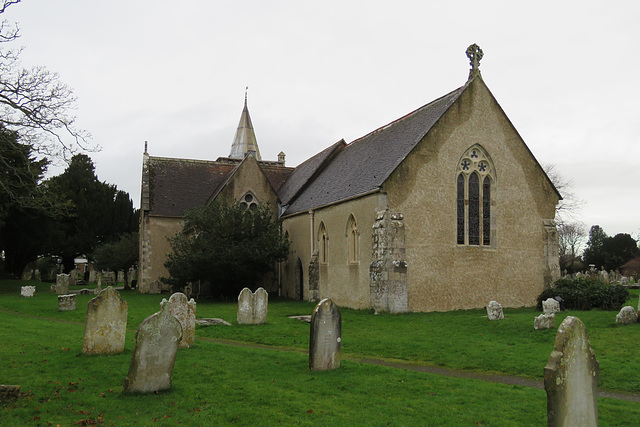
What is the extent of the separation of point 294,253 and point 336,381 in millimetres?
20666

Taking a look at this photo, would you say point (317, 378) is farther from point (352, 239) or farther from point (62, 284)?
point (62, 284)

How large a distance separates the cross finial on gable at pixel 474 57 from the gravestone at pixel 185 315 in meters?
16.8

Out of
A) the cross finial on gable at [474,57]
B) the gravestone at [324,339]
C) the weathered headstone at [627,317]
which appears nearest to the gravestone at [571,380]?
the gravestone at [324,339]

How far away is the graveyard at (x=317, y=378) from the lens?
7.43m

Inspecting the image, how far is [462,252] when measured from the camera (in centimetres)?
2241

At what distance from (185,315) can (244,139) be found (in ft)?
126

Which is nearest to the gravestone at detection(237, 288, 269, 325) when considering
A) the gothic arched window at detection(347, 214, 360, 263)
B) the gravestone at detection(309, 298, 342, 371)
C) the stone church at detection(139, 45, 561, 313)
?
the stone church at detection(139, 45, 561, 313)

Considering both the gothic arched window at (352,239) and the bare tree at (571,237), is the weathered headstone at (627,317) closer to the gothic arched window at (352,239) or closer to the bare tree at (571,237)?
the gothic arched window at (352,239)

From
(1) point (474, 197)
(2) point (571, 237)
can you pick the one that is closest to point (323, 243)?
(1) point (474, 197)

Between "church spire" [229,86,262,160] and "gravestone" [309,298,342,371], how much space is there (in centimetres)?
3959

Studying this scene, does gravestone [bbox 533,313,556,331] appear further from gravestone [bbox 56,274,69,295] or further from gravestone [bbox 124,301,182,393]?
gravestone [bbox 56,274,69,295]

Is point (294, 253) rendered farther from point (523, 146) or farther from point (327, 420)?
point (327, 420)

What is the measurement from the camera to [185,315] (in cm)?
1296

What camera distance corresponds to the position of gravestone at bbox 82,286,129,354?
37.8ft
